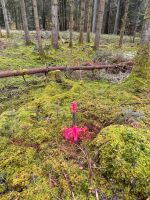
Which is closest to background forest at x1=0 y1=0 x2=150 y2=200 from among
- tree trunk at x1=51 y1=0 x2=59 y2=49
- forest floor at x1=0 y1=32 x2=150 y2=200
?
forest floor at x1=0 y1=32 x2=150 y2=200

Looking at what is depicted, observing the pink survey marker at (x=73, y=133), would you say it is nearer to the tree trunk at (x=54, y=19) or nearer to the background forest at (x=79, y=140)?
the background forest at (x=79, y=140)

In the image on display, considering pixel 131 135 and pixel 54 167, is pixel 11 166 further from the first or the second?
pixel 131 135

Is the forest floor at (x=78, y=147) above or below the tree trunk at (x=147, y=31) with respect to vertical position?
below

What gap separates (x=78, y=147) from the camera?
344 cm

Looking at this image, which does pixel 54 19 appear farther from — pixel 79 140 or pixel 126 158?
pixel 126 158

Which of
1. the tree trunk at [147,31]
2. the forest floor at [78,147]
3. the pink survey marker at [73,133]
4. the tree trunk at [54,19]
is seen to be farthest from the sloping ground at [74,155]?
the tree trunk at [54,19]

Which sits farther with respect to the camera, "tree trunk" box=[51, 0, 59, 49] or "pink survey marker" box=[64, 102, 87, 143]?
"tree trunk" box=[51, 0, 59, 49]

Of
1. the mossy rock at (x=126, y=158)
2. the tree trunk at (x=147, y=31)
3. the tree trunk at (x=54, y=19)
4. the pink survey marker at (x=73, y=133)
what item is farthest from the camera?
the tree trunk at (x=54, y=19)

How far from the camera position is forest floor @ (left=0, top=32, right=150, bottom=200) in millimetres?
2664

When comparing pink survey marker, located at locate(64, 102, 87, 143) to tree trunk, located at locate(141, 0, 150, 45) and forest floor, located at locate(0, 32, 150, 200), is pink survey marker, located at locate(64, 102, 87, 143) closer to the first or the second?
forest floor, located at locate(0, 32, 150, 200)

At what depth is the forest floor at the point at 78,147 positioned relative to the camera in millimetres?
2664

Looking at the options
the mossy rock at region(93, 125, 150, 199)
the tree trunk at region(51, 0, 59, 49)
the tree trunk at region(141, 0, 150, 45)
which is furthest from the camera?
the tree trunk at region(51, 0, 59, 49)

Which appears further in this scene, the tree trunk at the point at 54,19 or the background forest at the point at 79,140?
the tree trunk at the point at 54,19

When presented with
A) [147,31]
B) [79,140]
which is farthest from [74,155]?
[147,31]
